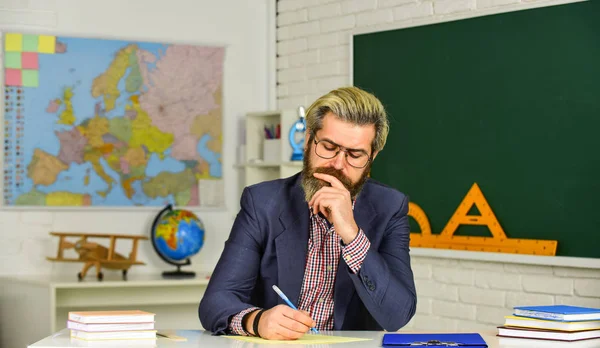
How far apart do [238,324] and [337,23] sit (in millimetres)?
2861

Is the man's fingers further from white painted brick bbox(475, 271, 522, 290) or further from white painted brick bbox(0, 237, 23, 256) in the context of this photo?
white painted brick bbox(0, 237, 23, 256)

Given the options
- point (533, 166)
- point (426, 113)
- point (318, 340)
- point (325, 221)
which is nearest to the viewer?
point (318, 340)

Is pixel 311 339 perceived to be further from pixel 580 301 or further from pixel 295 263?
pixel 580 301

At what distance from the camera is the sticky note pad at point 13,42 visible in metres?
4.76

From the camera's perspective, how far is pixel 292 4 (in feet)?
17.4

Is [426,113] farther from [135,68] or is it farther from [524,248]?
[135,68]

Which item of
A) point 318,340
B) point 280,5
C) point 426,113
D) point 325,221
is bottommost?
point 318,340

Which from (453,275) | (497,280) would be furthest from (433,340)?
(453,275)

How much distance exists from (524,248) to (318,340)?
191 centimetres

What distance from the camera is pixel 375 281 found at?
2.42 m

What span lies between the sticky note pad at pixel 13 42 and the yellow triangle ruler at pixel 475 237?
7.06 ft

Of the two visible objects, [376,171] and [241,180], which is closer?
[376,171]

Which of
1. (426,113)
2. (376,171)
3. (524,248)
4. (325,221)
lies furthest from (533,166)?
(325,221)

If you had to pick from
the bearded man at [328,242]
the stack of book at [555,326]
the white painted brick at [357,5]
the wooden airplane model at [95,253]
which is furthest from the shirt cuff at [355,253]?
the white painted brick at [357,5]
